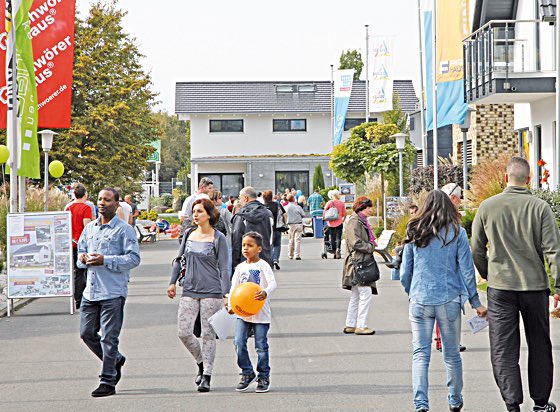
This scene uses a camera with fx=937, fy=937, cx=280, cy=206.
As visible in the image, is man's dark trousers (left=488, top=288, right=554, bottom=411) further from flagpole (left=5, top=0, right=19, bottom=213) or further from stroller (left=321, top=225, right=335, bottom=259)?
stroller (left=321, top=225, right=335, bottom=259)

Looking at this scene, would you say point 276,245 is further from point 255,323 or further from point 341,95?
point 341,95

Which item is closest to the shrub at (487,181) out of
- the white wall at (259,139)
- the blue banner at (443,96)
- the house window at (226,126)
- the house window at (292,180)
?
the blue banner at (443,96)

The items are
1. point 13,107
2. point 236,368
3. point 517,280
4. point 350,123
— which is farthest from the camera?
point 350,123

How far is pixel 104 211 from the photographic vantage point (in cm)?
823

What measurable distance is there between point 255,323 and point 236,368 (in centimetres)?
121

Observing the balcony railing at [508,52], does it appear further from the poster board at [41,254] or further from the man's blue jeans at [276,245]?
the poster board at [41,254]

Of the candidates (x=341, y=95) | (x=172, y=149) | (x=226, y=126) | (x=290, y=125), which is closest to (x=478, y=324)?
(x=341, y=95)

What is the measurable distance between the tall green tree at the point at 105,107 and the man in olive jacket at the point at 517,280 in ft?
93.1

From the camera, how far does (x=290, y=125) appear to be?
5672cm

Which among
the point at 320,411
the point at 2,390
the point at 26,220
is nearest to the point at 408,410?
the point at 320,411

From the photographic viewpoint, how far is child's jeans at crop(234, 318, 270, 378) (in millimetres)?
8156

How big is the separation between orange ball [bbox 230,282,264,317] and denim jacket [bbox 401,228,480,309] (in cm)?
161

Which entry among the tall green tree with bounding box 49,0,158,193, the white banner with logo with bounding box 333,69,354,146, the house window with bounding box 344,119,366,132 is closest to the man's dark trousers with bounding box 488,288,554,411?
the tall green tree with bounding box 49,0,158,193

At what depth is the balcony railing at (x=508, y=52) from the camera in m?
21.6
